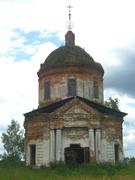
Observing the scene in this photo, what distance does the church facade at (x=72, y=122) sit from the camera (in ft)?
73.3

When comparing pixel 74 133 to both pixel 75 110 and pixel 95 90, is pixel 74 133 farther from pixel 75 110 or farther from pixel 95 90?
pixel 95 90

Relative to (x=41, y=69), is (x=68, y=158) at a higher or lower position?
lower

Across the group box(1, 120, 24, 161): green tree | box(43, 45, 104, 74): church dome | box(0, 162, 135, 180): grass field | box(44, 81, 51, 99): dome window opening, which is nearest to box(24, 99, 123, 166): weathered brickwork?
box(0, 162, 135, 180): grass field

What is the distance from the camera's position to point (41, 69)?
27234mm

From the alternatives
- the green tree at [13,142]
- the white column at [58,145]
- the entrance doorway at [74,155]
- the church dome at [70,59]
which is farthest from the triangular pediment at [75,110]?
the green tree at [13,142]

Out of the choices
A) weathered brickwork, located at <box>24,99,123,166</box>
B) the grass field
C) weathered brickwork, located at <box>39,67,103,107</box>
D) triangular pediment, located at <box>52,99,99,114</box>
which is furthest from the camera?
weathered brickwork, located at <box>39,67,103,107</box>

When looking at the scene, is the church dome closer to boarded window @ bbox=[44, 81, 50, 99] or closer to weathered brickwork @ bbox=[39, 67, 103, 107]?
weathered brickwork @ bbox=[39, 67, 103, 107]

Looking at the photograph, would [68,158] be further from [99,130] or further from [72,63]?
[72,63]

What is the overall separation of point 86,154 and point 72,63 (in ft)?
21.1

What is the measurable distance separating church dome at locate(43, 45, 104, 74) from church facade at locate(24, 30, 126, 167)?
6 cm

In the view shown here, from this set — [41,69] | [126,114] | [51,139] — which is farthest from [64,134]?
[41,69]

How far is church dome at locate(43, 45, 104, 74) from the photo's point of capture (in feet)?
86.3

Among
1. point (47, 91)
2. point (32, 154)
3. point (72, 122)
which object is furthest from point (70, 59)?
point (32, 154)

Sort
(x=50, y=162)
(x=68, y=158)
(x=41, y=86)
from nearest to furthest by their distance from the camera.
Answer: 1. (x=50, y=162)
2. (x=68, y=158)
3. (x=41, y=86)
